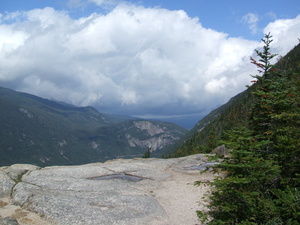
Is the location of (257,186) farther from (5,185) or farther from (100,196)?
(5,185)

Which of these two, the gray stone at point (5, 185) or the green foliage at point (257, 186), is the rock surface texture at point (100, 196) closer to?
the gray stone at point (5, 185)

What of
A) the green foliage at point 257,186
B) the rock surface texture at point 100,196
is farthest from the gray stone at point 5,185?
the green foliage at point 257,186

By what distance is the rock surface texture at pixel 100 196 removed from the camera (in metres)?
18.2

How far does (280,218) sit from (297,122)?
6.73 m

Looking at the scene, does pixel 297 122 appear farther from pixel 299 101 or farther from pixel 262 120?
pixel 262 120

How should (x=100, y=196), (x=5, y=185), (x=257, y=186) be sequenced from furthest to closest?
(x=5, y=185), (x=100, y=196), (x=257, y=186)

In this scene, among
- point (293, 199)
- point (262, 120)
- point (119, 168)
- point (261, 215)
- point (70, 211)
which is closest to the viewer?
point (293, 199)

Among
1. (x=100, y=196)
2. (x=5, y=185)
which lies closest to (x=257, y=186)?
(x=100, y=196)

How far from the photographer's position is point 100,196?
22125 millimetres

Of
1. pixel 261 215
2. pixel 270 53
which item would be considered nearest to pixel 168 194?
pixel 261 215

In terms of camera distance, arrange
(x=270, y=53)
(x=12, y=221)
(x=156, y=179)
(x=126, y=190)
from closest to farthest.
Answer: (x=12, y=221) → (x=126, y=190) → (x=156, y=179) → (x=270, y=53)

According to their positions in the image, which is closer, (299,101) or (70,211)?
(299,101)

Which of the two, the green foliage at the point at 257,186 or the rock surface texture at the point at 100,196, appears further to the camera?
the rock surface texture at the point at 100,196

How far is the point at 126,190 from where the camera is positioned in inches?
971
